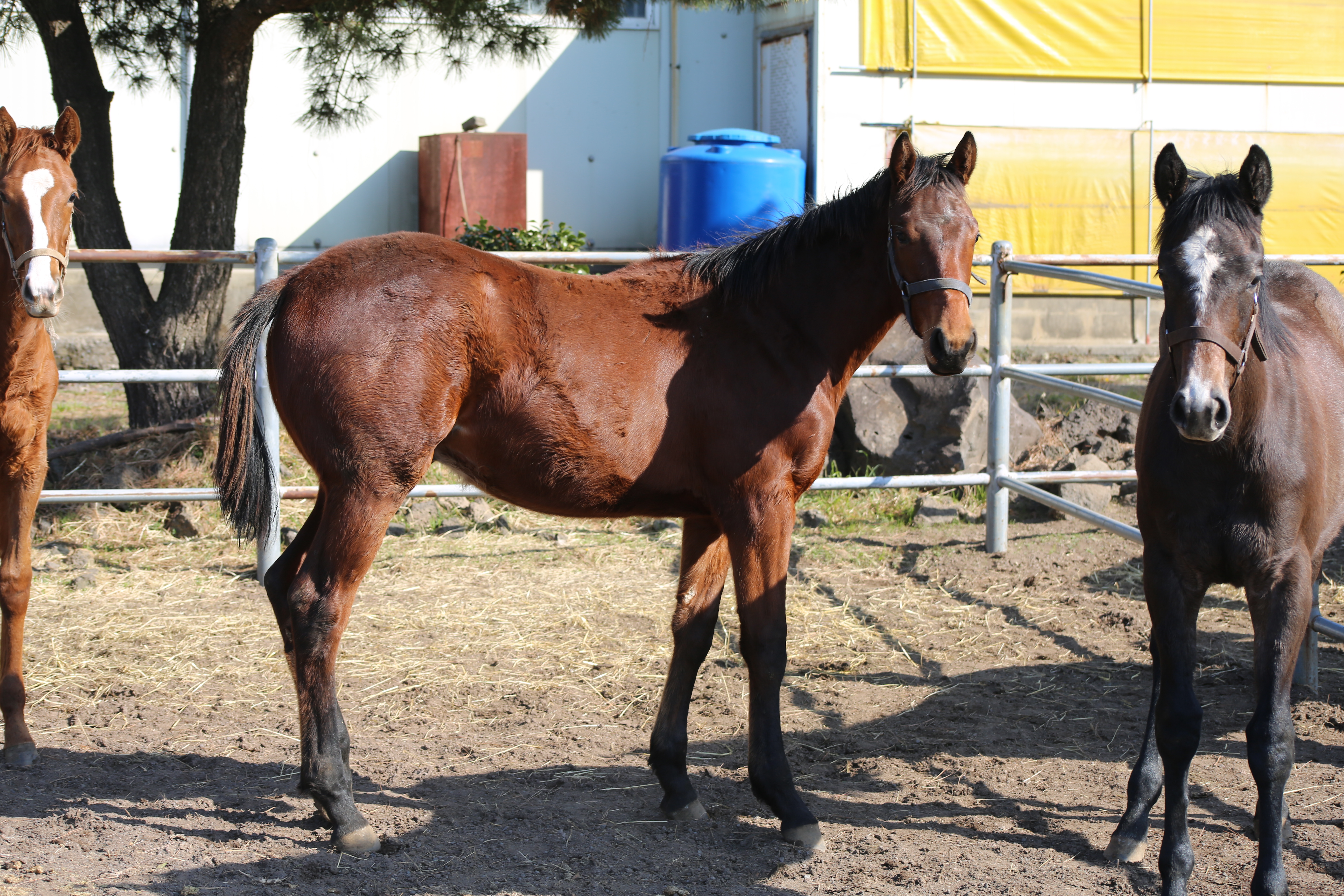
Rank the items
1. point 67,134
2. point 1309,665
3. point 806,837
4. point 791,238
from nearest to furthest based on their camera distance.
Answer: point 806,837, point 791,238, point 67,134, point 1309,665

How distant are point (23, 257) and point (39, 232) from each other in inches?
4.1

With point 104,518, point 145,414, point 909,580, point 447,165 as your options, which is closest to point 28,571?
point 104,518

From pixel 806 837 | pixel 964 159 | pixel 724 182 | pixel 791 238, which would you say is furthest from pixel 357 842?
pixel 724 182

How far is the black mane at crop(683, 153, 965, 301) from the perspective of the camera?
3104mm

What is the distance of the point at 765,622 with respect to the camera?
3062 millimetres

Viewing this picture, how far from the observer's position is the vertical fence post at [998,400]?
18.3 ft

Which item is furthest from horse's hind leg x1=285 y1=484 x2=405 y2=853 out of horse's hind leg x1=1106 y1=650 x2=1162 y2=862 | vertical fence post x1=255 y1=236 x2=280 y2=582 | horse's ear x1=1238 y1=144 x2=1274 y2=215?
horse's ear x1=1238 y1=144 x2=1274 y2=215

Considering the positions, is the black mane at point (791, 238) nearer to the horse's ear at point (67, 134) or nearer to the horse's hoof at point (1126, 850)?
the horse's hoof at point (1126, 850)

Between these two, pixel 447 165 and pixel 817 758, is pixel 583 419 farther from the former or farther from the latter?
pixel 447 165

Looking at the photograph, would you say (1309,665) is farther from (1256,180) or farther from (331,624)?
(331,624)

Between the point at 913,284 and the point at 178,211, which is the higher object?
the point at 178,211

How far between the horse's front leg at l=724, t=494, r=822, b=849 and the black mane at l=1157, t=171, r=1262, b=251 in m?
1.22

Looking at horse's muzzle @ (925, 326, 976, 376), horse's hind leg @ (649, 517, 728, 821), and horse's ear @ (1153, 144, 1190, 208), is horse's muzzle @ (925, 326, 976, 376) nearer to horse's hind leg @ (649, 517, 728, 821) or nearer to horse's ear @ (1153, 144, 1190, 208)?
horse's ear @ (1153, 144, 1190, 208)

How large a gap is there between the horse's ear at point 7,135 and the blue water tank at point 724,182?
21.5 feet
